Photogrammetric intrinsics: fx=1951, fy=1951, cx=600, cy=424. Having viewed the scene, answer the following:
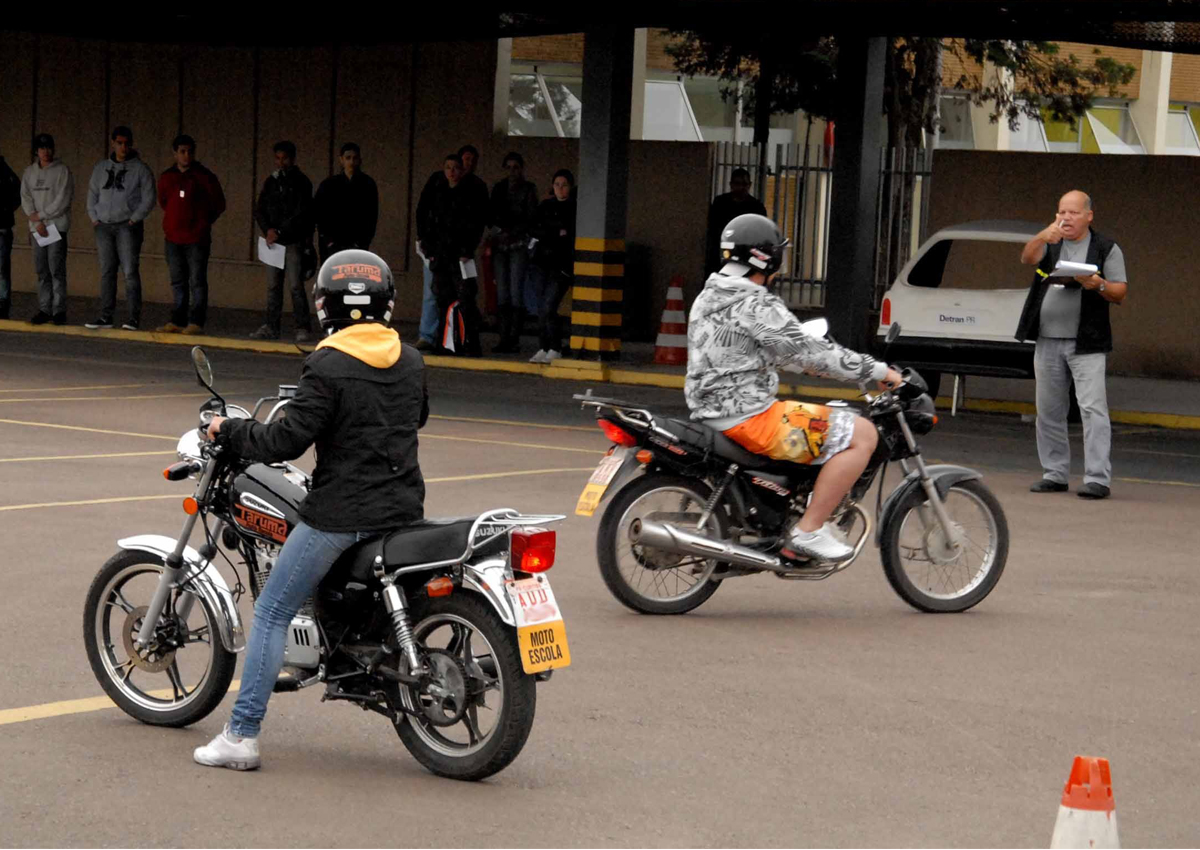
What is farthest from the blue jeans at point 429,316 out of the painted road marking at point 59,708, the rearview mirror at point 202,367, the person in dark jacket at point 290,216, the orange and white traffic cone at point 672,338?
the rearview mirror at point 202,367

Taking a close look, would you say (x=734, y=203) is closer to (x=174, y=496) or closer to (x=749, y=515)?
(x=174, y=496)

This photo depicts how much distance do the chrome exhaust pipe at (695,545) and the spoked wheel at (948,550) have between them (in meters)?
0.61

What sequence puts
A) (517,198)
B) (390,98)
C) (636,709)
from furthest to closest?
(390,98)
(517,198)
(636,709)

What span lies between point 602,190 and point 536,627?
15.6 metres

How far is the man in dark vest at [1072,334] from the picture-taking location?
12.3 meters

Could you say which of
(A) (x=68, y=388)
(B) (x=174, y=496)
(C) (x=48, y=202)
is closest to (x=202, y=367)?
(B) (x=174, y=496)

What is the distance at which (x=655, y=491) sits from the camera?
8422 mm

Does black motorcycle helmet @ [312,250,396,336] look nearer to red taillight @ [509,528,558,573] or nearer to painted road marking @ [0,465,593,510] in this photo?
red taillight @ [509,528,558,573]

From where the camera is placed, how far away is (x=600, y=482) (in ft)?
27.1

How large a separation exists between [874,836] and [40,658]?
11.0ft

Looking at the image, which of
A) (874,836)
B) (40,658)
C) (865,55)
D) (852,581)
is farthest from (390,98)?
(874,836)

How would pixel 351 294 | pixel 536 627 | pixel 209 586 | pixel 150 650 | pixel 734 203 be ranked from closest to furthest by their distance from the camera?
1. pixel 536 627
2. pixel 351 294
3. pixel 209 586
4. pixel 150 650
5. pixel 734 203

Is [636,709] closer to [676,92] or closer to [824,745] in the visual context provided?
[824,745]

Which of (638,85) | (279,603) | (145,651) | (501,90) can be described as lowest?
(145,651)
